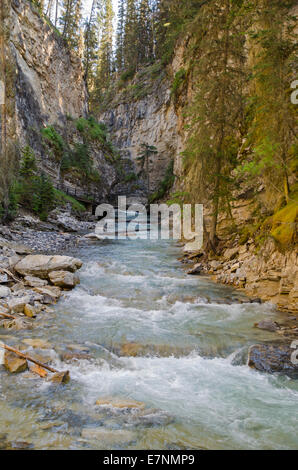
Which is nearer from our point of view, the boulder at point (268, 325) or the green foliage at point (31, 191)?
the boulder at point (268, 325)

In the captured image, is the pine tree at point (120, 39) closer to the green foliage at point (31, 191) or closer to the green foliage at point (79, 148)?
the green foliage at point (79, 148)

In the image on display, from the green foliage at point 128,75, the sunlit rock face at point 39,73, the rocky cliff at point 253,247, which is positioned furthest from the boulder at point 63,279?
the green foliage at point 128,75

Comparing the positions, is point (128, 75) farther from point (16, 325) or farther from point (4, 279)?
point (16, 325)

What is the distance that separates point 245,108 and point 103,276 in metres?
9.25

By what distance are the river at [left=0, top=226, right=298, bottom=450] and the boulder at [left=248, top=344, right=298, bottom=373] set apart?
177mm

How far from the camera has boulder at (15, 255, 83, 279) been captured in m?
9.34

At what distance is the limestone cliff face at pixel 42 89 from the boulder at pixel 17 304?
38.6 feet

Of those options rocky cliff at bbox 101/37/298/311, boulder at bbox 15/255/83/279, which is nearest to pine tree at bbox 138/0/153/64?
rocky cliff at bbox 101/37/298/311

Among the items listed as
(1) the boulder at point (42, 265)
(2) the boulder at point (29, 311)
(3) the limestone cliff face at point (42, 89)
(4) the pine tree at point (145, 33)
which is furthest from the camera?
(4) the pine tree at point (145, 33)

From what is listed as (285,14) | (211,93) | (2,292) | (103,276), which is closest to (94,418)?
(2,292)

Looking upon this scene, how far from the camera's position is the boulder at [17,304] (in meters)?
6.86

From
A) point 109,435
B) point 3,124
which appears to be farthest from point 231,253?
point 3,124

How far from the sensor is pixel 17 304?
696 cm

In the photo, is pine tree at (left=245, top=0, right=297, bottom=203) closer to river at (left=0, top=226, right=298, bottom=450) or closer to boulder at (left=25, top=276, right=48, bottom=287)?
river at (left=0, top=226, right=298, bottom=450)
